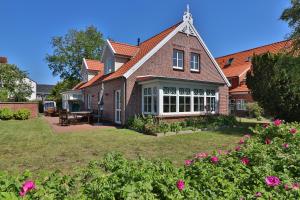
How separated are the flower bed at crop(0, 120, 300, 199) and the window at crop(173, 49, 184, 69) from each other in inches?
603

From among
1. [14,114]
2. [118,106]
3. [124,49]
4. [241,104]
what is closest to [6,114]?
[14,114]

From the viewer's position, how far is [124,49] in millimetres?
20672

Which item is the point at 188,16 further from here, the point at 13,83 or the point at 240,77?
the point at 13,83

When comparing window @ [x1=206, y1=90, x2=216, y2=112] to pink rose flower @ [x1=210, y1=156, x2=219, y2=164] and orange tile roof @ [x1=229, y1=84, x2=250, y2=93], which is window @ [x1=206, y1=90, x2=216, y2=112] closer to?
orange tile roof @ [x1=229, y1=84, x2=250, y2=93]

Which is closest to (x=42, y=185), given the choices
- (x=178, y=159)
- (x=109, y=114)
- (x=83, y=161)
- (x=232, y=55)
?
(x=83, y=161)

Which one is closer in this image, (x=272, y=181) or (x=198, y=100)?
(x=272, y=181)

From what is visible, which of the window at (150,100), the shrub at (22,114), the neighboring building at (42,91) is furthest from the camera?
the neighboring building at (42,91)

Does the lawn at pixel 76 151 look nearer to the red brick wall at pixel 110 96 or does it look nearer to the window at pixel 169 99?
the window at pixel 169 99

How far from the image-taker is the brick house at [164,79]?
16188mm

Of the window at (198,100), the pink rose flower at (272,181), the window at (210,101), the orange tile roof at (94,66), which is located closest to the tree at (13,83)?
the orange tile roof at (94,66)

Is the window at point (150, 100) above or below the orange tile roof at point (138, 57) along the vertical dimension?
below

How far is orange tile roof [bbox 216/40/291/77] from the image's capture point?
3272 cm

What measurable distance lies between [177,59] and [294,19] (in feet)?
33.1

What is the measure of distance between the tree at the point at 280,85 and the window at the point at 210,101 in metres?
3.73
